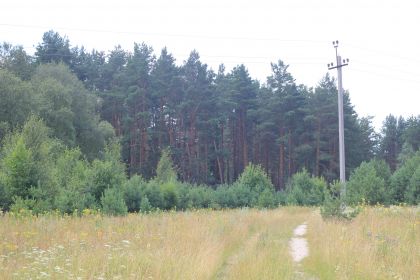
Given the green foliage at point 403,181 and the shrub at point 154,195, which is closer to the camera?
the shrub at point 154,195

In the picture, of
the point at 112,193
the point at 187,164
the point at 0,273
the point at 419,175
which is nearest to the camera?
the point at 0,273

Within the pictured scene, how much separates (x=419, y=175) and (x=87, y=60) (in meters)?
42.5

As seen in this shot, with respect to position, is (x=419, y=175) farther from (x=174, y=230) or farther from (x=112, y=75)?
(x=112, y=75)

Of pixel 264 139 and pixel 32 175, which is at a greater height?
pixel 264 139

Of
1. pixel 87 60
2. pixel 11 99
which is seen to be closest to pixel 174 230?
pixel 11 99

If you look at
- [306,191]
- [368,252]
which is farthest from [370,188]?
[368,252]

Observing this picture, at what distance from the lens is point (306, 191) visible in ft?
122

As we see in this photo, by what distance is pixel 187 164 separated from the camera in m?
56.3

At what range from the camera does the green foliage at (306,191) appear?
3575 centimetres

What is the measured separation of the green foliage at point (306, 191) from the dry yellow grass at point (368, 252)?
71.6ft

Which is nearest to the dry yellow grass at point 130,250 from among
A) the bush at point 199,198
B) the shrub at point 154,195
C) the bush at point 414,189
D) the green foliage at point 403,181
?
the shrub at point 154,195

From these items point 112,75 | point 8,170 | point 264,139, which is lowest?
point 8,170

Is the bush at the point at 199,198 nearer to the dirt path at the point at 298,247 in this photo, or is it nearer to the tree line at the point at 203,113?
the dirt path at the point at 298,247

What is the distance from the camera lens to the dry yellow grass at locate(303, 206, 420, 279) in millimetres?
8344
